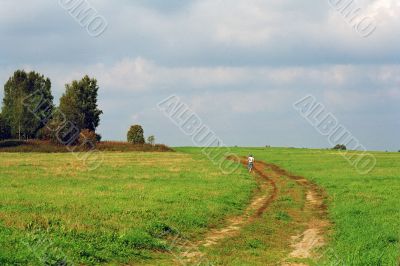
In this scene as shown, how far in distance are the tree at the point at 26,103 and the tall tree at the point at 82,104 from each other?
4.74m

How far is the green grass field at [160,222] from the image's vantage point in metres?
14.0

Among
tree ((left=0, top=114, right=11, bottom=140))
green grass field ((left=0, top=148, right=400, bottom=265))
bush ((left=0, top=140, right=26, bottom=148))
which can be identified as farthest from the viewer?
tree ((left=0, top=114, right=11, bottom=140))

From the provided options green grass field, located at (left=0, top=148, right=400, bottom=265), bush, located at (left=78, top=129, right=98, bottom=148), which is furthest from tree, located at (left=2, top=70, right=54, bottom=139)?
green grass field, located at (left=0, top=148, right=400, bottom=265)

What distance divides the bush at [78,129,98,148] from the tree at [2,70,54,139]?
34.7 ft

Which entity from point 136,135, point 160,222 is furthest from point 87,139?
point 160,222

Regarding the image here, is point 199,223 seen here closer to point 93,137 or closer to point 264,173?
point 264,173

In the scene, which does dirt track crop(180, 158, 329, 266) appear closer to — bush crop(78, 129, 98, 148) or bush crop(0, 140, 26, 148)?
bush crop(78, 129, 98, 148)

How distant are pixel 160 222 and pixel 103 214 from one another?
2.53 meters

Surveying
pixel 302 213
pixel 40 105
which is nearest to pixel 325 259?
pixel 302 213

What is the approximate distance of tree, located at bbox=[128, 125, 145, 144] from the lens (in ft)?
342

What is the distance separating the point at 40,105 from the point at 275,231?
96.4 metres

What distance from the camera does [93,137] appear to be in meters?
98.7

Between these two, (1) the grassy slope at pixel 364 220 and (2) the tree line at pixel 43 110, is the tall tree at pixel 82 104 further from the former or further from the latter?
(1) the grassy slope at pixel 364 220

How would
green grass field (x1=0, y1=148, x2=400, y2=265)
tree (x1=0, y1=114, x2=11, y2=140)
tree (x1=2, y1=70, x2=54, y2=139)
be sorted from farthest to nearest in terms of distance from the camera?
1. tree (x1=2, y1=70, x2=54, y2=139)
2. tree (x1=0, y1=114, x2=11, y2=140)
3. green grass field (x1=0, y1=148, x2=400, y2=265)
